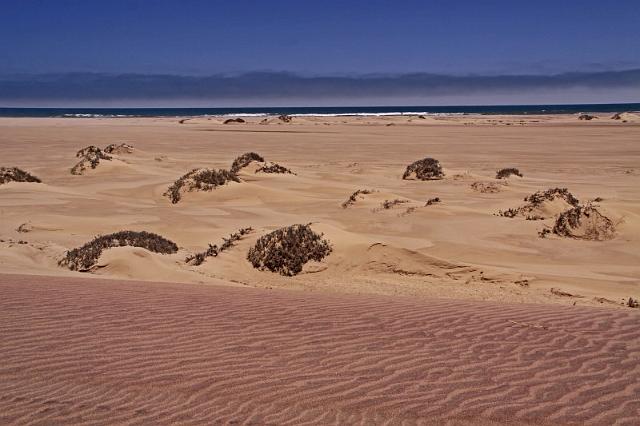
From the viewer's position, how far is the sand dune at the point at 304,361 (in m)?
4.26

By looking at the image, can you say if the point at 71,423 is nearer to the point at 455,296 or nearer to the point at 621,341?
the point at 621,341

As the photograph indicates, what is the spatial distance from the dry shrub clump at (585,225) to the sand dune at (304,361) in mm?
5167

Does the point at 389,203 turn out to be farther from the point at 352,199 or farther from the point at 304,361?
the point at 304,361

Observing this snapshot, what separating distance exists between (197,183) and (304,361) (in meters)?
13.1

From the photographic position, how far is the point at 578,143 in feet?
124

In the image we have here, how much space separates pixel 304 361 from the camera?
523 centimetres

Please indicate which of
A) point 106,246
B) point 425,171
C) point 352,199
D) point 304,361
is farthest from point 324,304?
point 425,171

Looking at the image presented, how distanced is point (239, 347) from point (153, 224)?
912cm

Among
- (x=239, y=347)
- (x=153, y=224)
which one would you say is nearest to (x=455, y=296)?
(x=239, y=347)

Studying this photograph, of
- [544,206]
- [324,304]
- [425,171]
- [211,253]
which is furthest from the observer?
[425,171]

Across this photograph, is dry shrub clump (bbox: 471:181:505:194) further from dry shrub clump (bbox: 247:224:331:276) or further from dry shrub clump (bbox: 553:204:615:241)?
dry shrub clump (bbox: 247:224:331:276)

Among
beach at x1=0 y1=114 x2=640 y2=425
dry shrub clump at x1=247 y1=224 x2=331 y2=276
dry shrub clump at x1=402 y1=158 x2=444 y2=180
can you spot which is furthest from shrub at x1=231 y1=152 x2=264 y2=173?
dry shrub clump at x1=247 y1=224 x2=331 y2=276

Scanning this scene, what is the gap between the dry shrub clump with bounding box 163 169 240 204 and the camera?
17656mm

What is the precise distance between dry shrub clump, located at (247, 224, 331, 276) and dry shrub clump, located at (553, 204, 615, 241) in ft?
15.5
